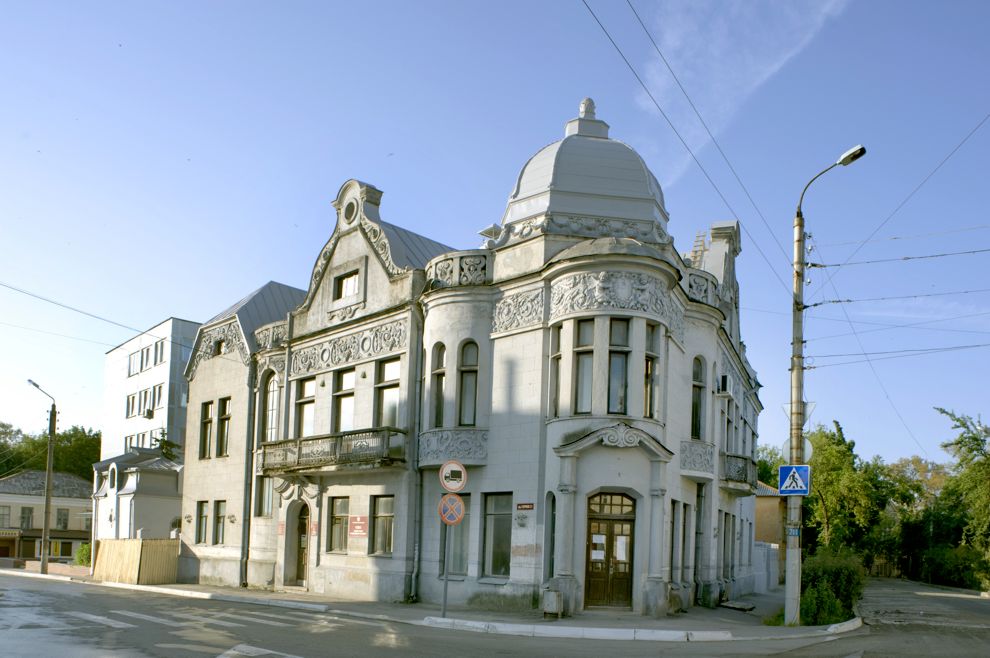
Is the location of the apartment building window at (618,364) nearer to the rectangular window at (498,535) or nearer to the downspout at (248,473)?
the rectangular window at (498,535)

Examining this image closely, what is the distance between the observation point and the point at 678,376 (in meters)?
24.4

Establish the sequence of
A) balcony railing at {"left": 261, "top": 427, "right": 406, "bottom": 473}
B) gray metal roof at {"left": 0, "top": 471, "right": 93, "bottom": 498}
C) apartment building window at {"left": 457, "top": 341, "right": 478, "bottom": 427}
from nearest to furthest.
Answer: apartment building window at {"left": 457, "top": 341, "right": 478, "bottom": 427}
balcony railing at {"left": 261, "top": 427, "right": 406, "bottom": 473}
gray metal roof at {"left": 0, "top": 471, "right": 93, "bottom": 498}

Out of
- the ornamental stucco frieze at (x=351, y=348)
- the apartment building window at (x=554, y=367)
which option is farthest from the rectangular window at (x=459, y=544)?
the ornamental stucco frieze at (x=351, y=348)

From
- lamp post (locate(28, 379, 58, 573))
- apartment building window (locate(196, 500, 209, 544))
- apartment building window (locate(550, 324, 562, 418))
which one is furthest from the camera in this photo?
lamp post (locate(28, 379, 58, 573))

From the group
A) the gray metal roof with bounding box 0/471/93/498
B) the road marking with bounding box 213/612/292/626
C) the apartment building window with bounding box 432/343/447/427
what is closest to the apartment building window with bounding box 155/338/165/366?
the gray metal roof with bounding box 0/471/93/498

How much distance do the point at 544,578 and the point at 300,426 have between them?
12.6 metres

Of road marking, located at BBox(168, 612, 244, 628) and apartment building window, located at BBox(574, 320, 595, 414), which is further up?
apartment building window, located at BBox(574, 320, 595, 414)

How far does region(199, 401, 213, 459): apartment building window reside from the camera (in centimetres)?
3641

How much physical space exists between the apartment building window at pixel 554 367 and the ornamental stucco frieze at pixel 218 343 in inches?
601

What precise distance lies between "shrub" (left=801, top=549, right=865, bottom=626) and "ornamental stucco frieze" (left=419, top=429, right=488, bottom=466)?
27.3ft

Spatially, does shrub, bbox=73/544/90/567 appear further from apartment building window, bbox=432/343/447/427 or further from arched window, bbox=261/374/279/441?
apartment building window, bbox=432/343/447/427

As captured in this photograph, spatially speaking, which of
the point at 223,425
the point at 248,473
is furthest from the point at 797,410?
the point at 223,425

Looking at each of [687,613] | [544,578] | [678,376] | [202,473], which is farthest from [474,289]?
[202,473]

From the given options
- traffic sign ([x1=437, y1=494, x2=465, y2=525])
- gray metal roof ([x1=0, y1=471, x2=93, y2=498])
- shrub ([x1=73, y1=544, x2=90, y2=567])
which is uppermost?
traffic sign ([x1=437, y1=494, x2=465, y2=525])
